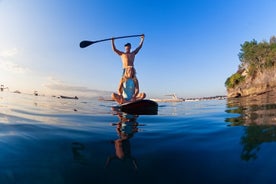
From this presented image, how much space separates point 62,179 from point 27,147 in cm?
109

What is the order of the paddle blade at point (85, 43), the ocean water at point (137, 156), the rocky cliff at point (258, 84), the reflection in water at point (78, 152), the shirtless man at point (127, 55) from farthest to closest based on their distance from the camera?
the rocky cliff at point (258, 84), the paddle blade at point (85, 43), the shirtless man at point (127, 55), the reflection in water at point (78, 152), the ocean water at point (137, 156)

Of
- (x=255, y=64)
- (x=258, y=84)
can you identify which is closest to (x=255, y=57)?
(x=255, y=64)

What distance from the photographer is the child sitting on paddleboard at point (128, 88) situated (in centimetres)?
846

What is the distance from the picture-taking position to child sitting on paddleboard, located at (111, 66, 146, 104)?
8.46 meters

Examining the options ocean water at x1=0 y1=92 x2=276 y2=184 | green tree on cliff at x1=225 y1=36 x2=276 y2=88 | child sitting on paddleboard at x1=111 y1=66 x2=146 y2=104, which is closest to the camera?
ocean water at x1=0 y1=92 x2=276 y2=184

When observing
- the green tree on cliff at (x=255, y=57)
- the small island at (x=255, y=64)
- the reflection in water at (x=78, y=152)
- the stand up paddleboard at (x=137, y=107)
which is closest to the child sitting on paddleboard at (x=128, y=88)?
the stand up paddleboard at (x=137, y=107)

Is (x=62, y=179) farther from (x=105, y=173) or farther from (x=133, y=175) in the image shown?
(x=133, y=175)

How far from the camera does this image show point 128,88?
852cm

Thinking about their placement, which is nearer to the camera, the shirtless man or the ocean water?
the ocean water

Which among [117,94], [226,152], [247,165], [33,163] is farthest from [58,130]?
[117,94]

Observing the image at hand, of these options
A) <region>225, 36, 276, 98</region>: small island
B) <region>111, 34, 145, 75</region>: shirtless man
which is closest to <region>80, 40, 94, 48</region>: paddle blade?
<region>111, 34, 145, 75</region>: shirtless man

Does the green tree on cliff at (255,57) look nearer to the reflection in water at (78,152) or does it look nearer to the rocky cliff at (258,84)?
the rocky cliff at (258,84)

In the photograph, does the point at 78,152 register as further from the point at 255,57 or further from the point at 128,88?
the point at 255,57

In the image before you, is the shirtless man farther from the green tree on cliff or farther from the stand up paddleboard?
the green tree on cliff
